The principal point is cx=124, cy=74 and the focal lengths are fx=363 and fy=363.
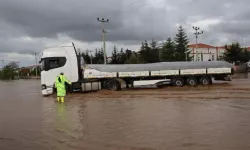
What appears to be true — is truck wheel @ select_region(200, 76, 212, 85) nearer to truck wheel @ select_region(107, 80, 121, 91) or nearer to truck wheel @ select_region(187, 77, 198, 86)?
truck wheel @ select_region(187, 77, 198, 86)

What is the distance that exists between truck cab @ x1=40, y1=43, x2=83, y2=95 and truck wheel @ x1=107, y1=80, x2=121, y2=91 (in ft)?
8.69

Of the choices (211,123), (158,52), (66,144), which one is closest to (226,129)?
(211,123)

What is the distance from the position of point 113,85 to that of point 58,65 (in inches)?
166

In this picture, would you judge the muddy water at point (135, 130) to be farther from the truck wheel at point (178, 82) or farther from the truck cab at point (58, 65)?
the truck wheel at point (178, 82)

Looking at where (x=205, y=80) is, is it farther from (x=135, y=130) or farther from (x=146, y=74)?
(x=135, y=130)

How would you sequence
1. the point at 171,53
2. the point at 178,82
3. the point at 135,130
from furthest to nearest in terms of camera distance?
the point at 171,53 < the point at 178,82 < the point at 135,130

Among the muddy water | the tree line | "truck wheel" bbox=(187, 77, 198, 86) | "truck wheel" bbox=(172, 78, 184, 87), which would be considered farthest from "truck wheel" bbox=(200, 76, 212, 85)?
the tree line

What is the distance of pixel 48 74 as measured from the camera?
77.9ft

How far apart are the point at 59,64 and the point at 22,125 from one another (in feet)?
40.6

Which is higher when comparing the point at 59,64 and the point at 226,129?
the point at 59,64

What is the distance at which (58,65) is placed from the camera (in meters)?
23.8

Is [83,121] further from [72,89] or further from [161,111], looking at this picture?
[72,89]

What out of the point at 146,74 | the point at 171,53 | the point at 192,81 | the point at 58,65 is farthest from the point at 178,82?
the point at 171,53

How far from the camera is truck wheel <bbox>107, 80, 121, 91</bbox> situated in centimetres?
2555
